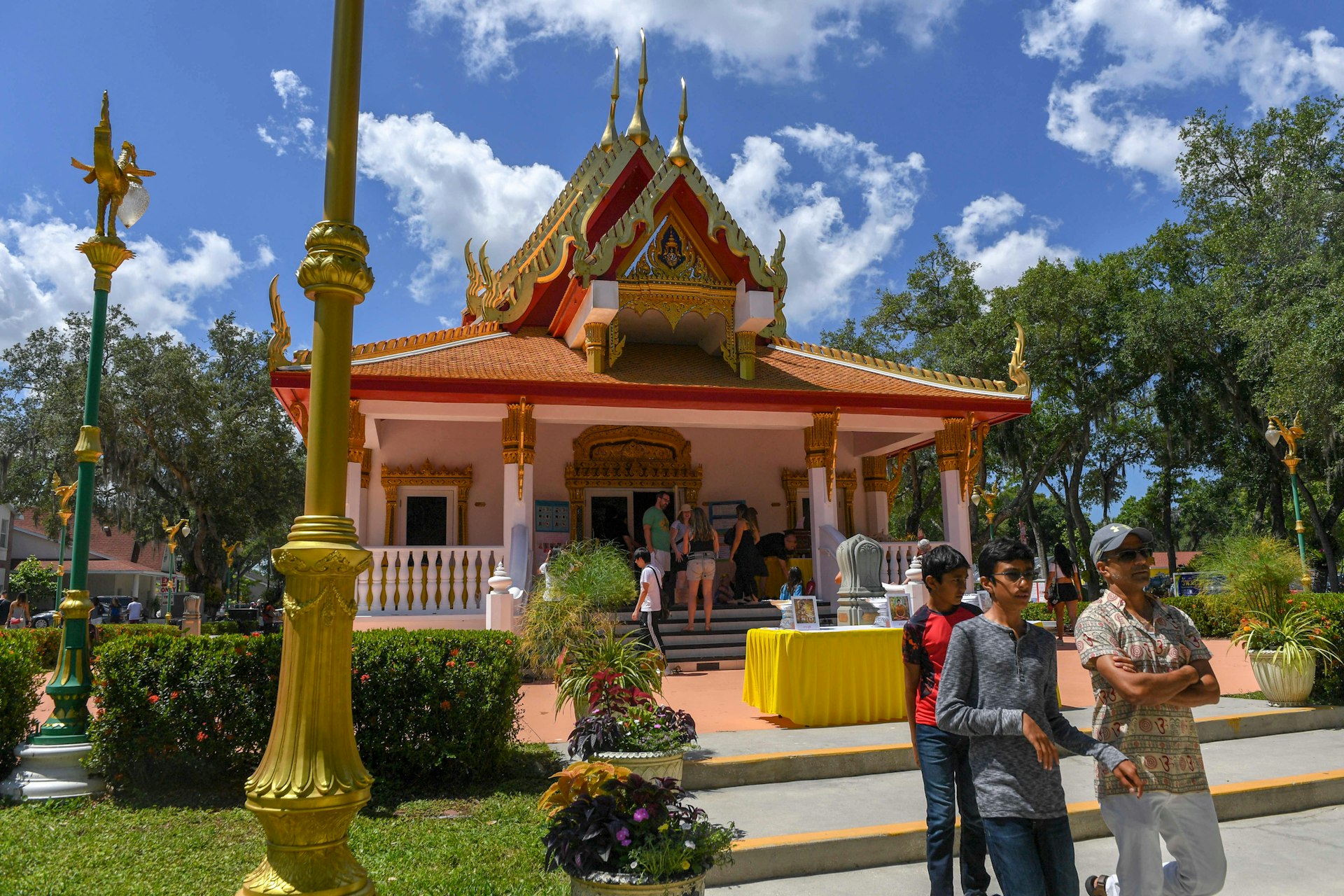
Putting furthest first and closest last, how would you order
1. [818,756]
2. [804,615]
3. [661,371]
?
[661,371]
[804,615]
[818,756]

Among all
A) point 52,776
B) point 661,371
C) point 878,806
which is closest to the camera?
point 878,806

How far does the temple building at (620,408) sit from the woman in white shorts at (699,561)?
2207 millimetres

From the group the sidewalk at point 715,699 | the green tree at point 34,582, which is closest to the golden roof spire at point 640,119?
the sidewalk at point 715,699

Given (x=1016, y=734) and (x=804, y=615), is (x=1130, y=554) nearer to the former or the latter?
(x=1016, y=734)

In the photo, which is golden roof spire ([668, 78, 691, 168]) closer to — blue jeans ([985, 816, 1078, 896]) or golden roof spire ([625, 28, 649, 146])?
golden roof spire ([625, 28, 649, 146])

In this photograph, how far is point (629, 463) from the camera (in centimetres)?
1639

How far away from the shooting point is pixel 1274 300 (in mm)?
23047

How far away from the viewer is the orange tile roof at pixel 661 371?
1297 centimetres

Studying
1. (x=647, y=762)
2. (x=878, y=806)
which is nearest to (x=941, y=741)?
(x=647, y=762)

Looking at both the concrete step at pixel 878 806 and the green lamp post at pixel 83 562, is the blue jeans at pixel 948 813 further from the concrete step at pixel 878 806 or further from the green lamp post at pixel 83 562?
the green lamp post at pixel 83 562

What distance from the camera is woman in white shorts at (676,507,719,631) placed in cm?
1182

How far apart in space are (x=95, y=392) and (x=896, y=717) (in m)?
7.01

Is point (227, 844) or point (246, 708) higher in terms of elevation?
point (246, 708)

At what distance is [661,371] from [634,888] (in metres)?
11.9
